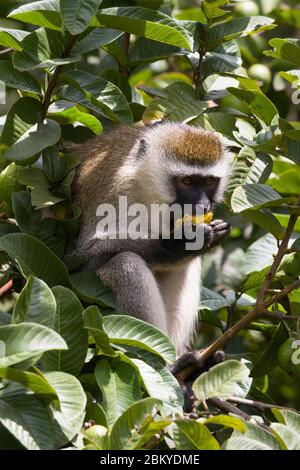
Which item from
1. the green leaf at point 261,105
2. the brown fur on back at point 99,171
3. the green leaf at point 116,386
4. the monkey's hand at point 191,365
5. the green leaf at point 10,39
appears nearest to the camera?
the green leaf at point 116,386

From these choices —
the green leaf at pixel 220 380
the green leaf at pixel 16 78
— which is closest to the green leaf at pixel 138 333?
the green leaf at pixel 220 380

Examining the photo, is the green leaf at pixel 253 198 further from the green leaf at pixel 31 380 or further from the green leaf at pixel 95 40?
the green leaf at pixel 31 380

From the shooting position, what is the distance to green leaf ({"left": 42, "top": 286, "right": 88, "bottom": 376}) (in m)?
3.88

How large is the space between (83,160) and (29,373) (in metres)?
2.70

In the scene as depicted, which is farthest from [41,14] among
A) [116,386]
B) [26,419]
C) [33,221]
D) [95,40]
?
[26,419]

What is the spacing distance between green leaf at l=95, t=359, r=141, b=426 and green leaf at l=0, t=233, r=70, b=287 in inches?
23.3

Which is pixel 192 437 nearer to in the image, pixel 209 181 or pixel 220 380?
pixel 220 380

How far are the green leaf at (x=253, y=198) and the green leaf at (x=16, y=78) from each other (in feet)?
4.27

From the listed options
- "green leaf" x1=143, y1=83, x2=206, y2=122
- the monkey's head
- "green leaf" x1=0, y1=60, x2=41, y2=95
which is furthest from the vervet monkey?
"green leaf" x1=0, y1=60, x2=41, y2=95

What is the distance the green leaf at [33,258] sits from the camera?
434 centimetres

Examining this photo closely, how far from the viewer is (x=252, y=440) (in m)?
3.46

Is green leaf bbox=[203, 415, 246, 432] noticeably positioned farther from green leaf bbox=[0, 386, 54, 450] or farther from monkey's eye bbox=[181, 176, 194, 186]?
monkey's eye bbox=[181, 176, 194, 186]

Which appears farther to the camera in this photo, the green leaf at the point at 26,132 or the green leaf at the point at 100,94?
the green leaf at the point at 100,94

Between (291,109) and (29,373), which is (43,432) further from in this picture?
(291,109)
